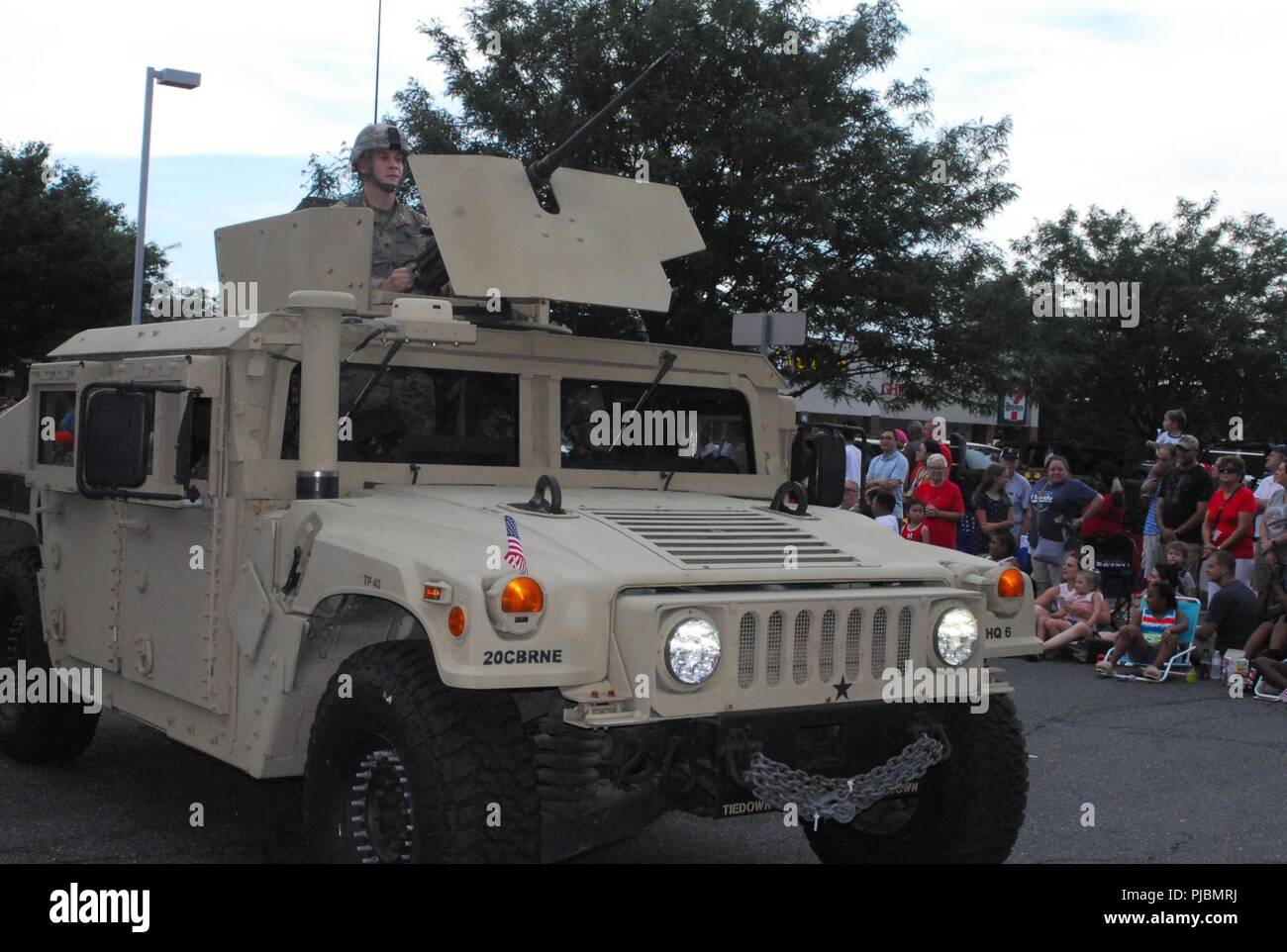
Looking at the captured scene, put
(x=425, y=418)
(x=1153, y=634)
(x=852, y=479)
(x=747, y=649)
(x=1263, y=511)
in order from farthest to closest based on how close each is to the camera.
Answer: (x=852, y=479) < (x=1263, y=511) < (x=1153, y=634) < (x=425, y=418) < (x=747, y=649)

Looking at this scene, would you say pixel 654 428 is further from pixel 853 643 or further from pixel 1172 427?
pixel 1172 427

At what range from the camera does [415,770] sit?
13.4ft

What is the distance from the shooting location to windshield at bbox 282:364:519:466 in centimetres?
513

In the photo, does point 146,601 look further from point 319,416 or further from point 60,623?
point 319,416

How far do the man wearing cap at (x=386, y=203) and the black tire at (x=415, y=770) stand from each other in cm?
220

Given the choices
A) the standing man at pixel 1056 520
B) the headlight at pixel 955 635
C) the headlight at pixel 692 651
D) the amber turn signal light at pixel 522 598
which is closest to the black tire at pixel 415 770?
the amber turn signal light at pixel 522 598

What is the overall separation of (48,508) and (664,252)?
281 centimetres

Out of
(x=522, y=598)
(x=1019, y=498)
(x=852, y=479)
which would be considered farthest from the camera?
(x=852, y=479)

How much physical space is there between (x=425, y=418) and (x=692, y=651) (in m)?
1.64

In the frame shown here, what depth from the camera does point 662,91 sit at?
55.2ft

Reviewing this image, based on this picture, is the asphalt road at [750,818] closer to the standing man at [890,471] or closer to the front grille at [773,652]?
the front grille at [773,652]

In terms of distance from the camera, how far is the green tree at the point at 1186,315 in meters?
30.4

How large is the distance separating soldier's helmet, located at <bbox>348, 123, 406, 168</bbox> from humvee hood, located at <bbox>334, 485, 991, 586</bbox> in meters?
1.81
